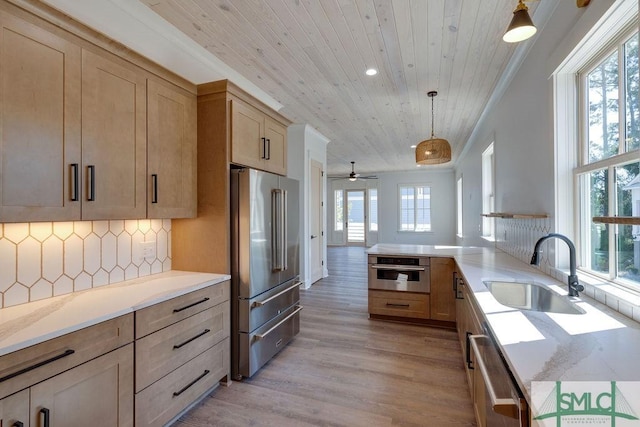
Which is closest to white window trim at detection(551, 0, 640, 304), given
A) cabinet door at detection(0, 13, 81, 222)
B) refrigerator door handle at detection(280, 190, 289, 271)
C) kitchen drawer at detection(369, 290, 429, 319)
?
kitchen drawer at detection(369, 290, 429, 319)

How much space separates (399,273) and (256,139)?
2.25m

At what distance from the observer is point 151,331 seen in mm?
1691

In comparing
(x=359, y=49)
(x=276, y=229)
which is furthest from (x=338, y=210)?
(x=359, y=49)

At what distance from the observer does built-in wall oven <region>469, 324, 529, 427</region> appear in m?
0.89

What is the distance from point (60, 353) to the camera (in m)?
1.26

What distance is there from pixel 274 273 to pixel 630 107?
8.22ft

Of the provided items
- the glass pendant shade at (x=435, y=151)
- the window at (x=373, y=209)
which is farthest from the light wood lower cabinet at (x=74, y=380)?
the window at (x=373, y=209)

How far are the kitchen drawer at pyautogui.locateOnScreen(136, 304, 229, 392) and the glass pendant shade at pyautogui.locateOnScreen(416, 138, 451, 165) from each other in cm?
273

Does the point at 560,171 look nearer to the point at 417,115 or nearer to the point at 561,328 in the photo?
the point at 561,328

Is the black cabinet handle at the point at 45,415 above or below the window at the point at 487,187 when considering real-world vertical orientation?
below

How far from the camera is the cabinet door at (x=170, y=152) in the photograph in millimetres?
2014

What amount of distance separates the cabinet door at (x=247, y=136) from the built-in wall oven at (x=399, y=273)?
73.8 inches

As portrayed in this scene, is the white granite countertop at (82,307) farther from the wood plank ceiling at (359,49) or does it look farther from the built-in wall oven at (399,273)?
the built-in wall oven at (399,273)

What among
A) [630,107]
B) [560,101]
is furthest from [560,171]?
[630,107]
